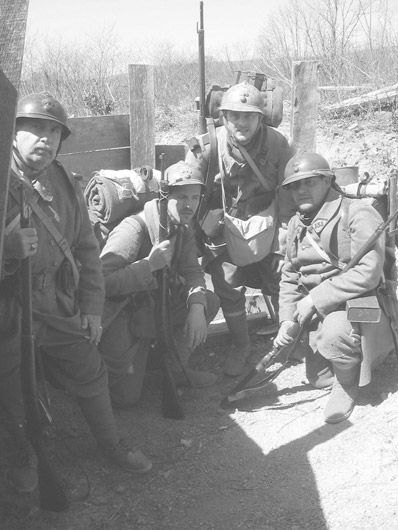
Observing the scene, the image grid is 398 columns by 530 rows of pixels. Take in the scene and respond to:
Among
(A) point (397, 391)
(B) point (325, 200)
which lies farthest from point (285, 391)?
(B) point (325, 200)

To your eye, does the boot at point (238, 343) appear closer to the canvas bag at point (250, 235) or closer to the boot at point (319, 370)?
the canvas bag at point (250, 235)

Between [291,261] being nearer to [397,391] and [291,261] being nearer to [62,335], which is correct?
[397,391]

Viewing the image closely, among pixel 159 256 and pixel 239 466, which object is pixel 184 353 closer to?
pixel 159 256

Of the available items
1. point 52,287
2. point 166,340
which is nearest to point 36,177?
point 52,287

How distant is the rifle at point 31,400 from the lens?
3.29 meters

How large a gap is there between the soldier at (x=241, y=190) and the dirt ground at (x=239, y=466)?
0.67m

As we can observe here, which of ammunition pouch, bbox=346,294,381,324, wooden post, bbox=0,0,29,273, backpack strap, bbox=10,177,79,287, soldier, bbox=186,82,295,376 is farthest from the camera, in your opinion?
soldier, bbox=186,82,295,376

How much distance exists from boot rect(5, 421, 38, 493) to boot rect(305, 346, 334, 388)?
2.32m

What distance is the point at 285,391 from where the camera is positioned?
5.16 m

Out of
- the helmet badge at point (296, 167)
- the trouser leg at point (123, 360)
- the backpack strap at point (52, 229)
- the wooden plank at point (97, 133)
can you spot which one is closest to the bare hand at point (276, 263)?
the helmet badge at point (296, 167)

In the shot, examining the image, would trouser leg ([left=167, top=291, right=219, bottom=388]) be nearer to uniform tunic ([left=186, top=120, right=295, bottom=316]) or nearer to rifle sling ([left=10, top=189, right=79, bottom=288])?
uniform tunic ([left=186, top=120, right=295, bottom=316])

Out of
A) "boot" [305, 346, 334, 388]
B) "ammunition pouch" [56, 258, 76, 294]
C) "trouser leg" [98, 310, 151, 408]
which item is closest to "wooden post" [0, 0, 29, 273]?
"ammunition pouch" [56, 258, 76, 294]

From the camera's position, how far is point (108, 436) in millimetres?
4012

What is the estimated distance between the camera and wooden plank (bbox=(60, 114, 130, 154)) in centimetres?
→ 605
